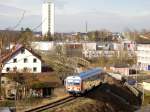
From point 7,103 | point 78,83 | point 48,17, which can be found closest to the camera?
point 48,17

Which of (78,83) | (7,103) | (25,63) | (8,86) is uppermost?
(25,63)

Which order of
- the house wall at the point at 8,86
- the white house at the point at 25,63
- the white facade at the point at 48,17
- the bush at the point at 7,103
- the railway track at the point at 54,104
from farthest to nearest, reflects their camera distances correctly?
the white house at the point at 25,63, the house wall at the point at 8,86, the bush at the point at 7,103, the railway track at the point at 54,104, the white facade at the point at 48,17

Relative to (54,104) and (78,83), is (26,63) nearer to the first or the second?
(78,83)

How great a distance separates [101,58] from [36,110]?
58.1 metres

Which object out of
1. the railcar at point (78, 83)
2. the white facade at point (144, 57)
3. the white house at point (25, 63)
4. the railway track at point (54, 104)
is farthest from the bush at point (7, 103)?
the white facade at point (144, 57)

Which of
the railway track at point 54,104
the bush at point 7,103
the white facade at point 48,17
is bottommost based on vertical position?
the bush at point 7,103

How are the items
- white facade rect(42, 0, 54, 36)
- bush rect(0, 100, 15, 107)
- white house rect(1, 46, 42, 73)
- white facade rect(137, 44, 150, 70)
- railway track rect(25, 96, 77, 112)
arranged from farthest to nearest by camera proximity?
white facade rect(137, 44, 150, 70) < white house rect(1, 46, 42, 73) < bush rect(0, 100, 15, 107) < railway track rect(25, 96, 77, 112) < white facade rect(42, 0, 54, 36)

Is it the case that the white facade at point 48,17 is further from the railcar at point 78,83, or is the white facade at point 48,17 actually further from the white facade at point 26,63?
the white facade at point 26,63

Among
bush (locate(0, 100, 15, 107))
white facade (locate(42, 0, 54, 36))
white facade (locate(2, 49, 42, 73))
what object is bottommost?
bush (locate(0, 100, 15, 107))

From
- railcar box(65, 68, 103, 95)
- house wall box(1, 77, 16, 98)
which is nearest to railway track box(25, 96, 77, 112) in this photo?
railcar box(65, 68, 103, 95)

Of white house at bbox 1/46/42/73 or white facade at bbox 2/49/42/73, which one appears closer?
white house at bbox 1/46/42/73

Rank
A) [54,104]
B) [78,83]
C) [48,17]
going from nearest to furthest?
[48,17] < [54,104] < [78,83]

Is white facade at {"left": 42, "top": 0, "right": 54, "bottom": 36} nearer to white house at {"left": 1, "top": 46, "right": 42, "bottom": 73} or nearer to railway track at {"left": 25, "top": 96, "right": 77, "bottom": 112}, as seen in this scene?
railway track at {"left": 25, "top": 96, "right": 77, "bottom": 112}

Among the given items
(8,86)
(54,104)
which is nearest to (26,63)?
(8,86)
